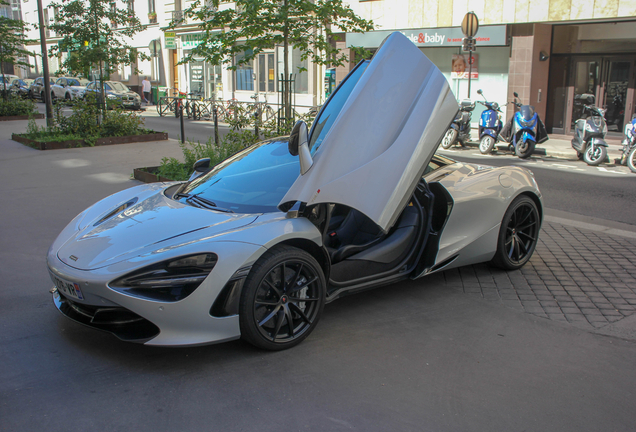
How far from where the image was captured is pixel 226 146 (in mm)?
8930

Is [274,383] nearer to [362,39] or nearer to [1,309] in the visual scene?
[1,309]

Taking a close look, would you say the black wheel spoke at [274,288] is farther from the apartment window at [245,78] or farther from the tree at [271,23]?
the apartment window at [245,78]

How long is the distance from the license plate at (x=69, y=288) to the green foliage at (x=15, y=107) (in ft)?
70.6

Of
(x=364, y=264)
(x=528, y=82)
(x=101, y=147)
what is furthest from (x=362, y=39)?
(x=364, y=264)

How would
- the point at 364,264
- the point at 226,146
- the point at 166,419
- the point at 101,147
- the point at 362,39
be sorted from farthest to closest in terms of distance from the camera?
the point at 362,39 < the point at 101,147 < the point at 226,146 < the point at 364,264 < the point at 166,419

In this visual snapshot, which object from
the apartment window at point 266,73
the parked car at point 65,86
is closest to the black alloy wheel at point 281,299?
the apartment window at point 266,73

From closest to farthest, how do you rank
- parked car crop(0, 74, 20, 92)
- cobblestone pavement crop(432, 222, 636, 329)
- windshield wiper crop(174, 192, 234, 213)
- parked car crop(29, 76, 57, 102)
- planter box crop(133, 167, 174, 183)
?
windshield wiper crop(174, 192, 234, 213) < cobblestone pavement crop(432, 222, 636, 329) < planter box crop(133, 167, 174, 183) < parked car crop(0, 74, 20, 92) < parked car crop(29, 76, 57, 102)

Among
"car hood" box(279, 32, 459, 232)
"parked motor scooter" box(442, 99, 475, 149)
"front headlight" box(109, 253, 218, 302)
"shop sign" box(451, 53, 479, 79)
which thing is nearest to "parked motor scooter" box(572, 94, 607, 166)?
"parked motor scooter" box(442, 99, 475, 149)

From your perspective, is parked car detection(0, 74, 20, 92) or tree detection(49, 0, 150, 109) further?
parked car detection(0, 74, 20, 92)

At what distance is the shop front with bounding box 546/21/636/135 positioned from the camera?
17.0 m

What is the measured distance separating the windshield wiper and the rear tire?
11355 millimetres

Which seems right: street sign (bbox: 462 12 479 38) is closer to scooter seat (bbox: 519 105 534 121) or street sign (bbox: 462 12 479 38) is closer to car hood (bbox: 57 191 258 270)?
scooter seat (bbox: 519 105 534 121)

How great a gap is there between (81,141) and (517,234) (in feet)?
39.4

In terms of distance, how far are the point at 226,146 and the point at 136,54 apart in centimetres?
987
